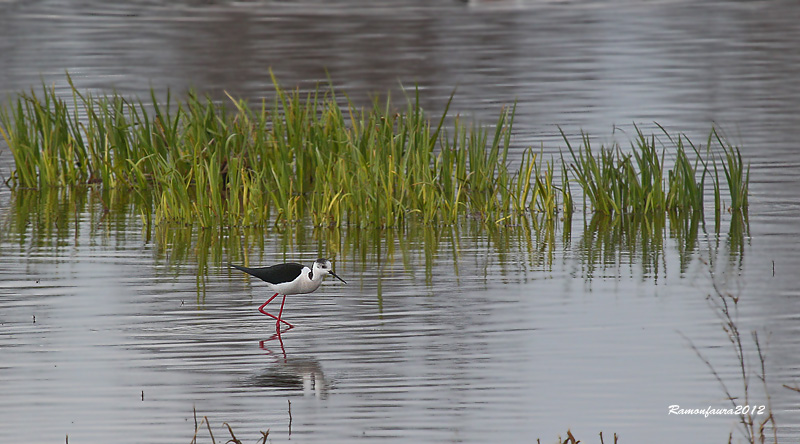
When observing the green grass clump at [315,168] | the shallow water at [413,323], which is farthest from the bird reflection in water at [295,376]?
the green grass clump at [315,168]

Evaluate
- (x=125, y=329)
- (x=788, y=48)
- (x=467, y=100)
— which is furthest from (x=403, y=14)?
(x=125, y=329)

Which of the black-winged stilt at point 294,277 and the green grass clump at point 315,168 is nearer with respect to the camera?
the black-winged stilt at point 294,277

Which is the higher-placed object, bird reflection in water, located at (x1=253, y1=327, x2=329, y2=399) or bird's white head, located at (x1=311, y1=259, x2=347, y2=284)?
bird's white head, located at (x1=311, y1=259, x2=347, y2=284)

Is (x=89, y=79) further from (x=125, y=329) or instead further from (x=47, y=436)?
(x=47, y=436)

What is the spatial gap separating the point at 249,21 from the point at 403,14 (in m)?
4.40

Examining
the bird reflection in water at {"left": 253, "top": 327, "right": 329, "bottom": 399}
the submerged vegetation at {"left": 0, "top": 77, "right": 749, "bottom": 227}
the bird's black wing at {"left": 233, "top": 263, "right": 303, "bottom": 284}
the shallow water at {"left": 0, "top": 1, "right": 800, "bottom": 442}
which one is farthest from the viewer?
the submerged vegetation at {"left": 0, "top": 77, "right": 749, "bottom": 227}

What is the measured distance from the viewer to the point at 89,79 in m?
22.0

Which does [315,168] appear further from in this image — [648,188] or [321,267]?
[321,267]

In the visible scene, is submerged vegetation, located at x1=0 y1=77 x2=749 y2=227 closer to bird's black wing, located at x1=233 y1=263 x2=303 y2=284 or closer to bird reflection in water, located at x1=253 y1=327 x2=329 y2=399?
bird's black wing, located at x1=233 y1=263 x2=303 y2=284

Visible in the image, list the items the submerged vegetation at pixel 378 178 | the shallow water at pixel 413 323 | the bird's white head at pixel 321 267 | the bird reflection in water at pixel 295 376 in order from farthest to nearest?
1. the submerged vegetation at pixel 378 178
2. the bird's white head at pixel 321 267
3. the bird reflection in water at pixel 295 376
4. the shallow water at pixel 413 323

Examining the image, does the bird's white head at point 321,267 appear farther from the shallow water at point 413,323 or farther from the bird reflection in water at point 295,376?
the bird reflection in water at point 295,376

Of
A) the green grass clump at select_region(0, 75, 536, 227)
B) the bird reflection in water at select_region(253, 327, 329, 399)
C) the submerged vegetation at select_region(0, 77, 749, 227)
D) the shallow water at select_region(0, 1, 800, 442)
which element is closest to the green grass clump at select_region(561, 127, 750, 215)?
the submerged vegetation at select_region(0, 77, 749, 227)

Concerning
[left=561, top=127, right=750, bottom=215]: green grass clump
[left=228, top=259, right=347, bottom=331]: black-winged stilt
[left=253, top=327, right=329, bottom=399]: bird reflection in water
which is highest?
[left=561, top=127, right=750, bottom=215]: green grass clump

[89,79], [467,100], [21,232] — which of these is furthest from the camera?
[89,79]
